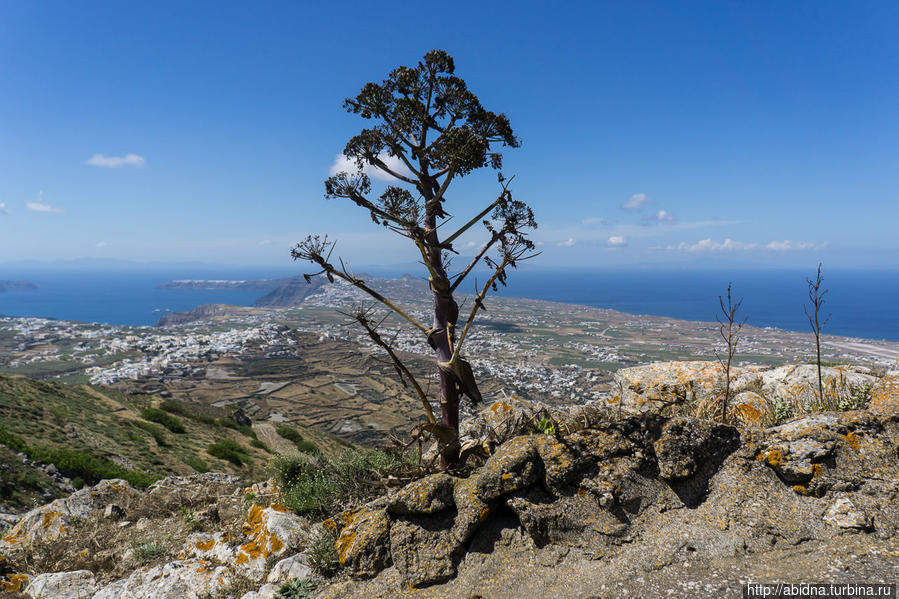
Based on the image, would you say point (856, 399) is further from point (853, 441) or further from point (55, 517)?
point (55, 517)

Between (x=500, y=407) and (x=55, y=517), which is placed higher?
(x=500, y=407)

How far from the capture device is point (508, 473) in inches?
175

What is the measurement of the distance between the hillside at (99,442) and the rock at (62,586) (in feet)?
25.5

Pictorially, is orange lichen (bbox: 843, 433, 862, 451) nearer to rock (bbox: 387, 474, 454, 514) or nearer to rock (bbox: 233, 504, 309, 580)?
rock (bbox: 387, 474, 454, 514)

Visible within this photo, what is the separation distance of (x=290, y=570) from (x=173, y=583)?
5.50ft

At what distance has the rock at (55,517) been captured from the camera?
678cm

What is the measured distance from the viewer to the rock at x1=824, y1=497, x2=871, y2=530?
399 centimetres

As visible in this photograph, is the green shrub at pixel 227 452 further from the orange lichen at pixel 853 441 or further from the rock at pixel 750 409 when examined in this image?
the orange lichen at pixel 853 441

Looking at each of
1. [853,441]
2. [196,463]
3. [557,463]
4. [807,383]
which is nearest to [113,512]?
[557,463]

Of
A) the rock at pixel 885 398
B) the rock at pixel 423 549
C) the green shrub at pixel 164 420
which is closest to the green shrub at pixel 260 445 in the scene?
the green shrub at pixel 164 420

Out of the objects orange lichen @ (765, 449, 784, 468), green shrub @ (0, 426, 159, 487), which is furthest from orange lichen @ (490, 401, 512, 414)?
green shrub @ (0, 426, 159, 487)

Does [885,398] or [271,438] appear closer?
[885,398]

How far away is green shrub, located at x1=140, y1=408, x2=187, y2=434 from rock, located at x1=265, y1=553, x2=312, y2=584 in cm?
3269

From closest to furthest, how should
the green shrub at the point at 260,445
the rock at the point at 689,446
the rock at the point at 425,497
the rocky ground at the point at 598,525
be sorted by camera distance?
the rocky ground at the point at 598,525 < the rock at the point at 425,497 < the rock at the point at 689,446 < the green shrub at the point at 260,445
